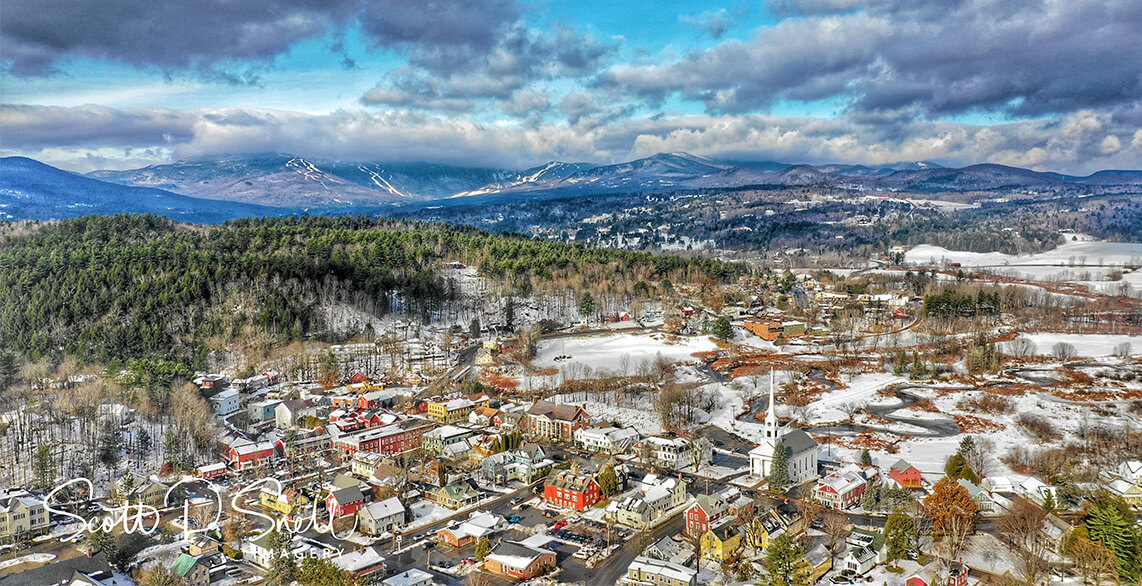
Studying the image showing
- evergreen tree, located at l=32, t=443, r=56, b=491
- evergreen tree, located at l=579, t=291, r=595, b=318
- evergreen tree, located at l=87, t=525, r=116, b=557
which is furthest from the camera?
evergreen tree, located at l=579, t=291, r=595, b=318

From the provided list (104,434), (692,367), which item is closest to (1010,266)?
(692,367)

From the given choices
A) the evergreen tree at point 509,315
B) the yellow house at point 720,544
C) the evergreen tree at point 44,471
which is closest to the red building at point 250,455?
the evergreen tree at point 44,471

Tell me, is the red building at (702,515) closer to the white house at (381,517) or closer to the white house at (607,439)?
the white house at (607,439)

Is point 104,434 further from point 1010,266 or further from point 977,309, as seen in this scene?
point 1010,266

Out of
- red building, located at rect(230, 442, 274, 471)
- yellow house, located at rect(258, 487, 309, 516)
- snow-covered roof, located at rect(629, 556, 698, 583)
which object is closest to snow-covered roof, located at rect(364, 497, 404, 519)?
yellow house, located at rect(258, 487, 309, 516)

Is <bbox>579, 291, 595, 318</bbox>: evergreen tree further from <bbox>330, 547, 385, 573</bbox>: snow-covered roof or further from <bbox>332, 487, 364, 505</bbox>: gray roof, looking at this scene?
<bbox>330, 547, 385, 573</bbox>: snow-covered roof

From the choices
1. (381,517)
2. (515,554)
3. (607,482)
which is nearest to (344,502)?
(381,517)
